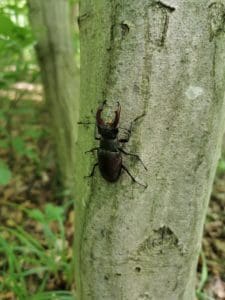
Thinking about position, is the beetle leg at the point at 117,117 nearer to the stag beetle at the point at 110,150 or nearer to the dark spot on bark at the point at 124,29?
the stag beetle at the point at 110,150

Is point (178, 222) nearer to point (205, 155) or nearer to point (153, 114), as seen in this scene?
point (205, 155)

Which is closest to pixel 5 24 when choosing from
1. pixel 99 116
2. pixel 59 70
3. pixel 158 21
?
pixel 99 116

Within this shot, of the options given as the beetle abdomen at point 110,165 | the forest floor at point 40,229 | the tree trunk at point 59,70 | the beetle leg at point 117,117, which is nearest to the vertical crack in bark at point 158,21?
the beetle leg at point 117,117

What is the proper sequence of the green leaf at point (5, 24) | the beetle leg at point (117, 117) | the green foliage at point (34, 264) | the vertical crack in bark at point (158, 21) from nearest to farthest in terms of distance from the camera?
→ 1. the vertical crack in bark at point (158, 21)
2. the beetle leg at point (117, 117)
3. the green leaf at point (5, 24)
4. the green foliage at point (34, 264)

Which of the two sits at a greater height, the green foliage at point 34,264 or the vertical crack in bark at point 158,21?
the vertical crack in bark at point 158,21

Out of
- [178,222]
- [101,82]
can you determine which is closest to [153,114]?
[101,82]

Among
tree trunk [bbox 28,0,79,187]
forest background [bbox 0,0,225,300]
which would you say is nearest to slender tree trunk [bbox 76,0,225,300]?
forest background [bbox 0,0,225,300]

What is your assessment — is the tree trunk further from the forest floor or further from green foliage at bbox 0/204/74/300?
green foliage at bbox 0/204/74/300
